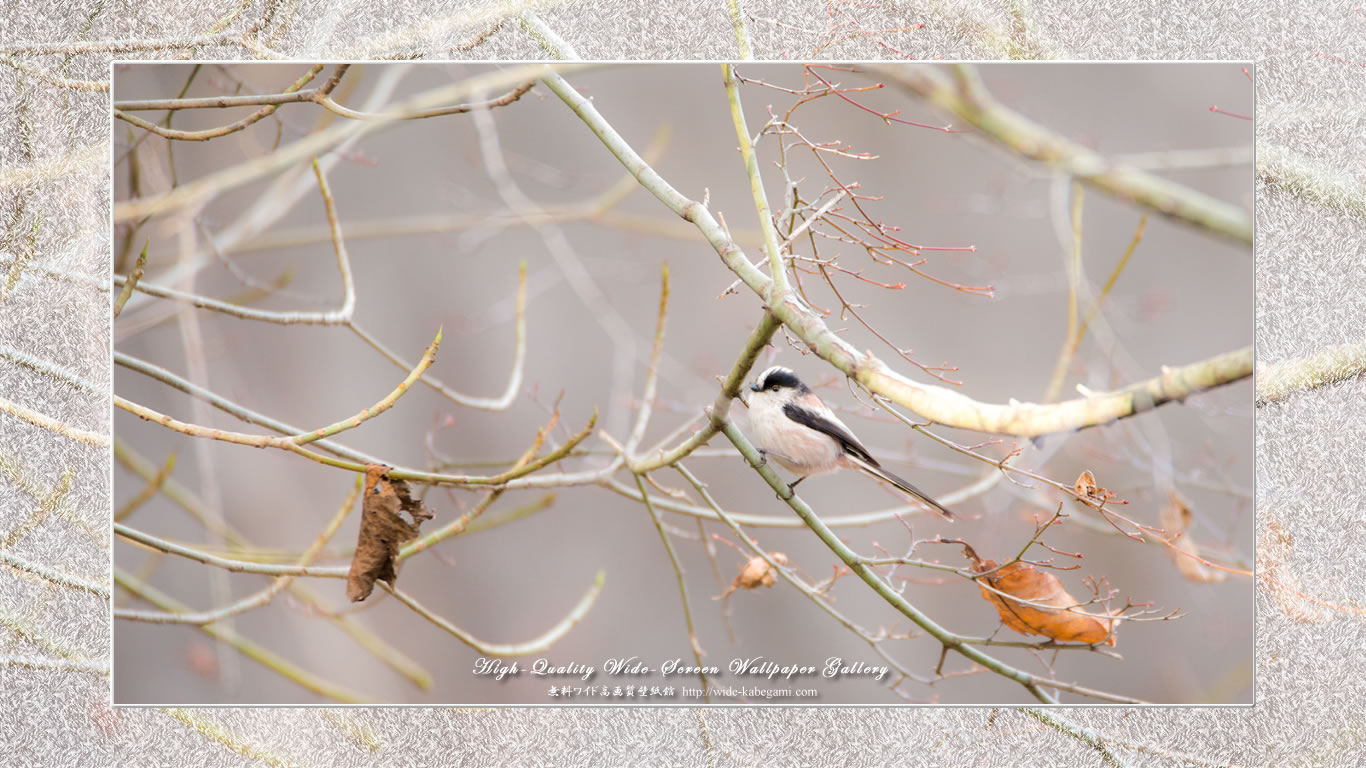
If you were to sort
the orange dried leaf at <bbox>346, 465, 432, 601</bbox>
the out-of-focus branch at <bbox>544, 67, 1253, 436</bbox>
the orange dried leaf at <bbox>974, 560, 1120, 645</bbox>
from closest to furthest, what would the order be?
the out-of-focus branch at <bbox>544, 67, 1253, 436</bbox> < the orange dried leaf at <bbox>346, 465, 432, 601</bbox> < the orange dried leaf at <bbox>974, 560, 1120, 645</bbox>

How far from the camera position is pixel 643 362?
195 centimetres

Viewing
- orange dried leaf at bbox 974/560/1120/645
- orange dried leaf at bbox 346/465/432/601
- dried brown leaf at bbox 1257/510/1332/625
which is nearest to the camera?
orange dried leaf at bbox 346/465/432/601

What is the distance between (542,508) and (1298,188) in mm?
1410

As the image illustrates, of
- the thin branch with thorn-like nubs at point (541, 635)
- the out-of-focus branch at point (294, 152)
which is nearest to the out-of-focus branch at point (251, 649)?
the thin branch with thorn-like nubs at point (541, 635)

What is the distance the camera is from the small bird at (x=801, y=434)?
6.25 ft

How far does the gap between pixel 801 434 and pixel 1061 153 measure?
0.61 metres

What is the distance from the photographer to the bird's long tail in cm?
190

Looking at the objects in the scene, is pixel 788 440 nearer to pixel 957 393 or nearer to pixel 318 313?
pixel 957 393

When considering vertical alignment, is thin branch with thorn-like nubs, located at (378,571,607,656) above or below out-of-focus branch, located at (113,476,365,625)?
below

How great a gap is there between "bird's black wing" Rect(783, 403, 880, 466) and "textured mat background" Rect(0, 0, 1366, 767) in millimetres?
467

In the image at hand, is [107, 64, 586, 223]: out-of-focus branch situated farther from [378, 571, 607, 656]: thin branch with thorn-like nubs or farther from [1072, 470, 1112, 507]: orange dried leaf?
[1072, 470, 1112, 507]: orange dried leaf

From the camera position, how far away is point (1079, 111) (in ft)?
6.36

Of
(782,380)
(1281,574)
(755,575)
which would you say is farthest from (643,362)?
(1281,574)

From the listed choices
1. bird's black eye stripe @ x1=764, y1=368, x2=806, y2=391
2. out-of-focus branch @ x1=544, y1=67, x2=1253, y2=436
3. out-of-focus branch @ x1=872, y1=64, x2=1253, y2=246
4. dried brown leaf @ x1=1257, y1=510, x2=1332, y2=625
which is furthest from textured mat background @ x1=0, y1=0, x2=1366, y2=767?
bird's black eye stripe @ x1=764, y1=368, x2=806, y2=391
